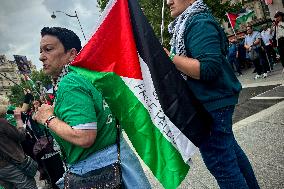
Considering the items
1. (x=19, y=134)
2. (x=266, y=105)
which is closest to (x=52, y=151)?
(x=19, y=134)

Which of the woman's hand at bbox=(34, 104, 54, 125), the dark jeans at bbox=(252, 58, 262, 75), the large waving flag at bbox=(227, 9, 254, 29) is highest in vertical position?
the woman's hand at bbox=(34, 104, 54, 125)

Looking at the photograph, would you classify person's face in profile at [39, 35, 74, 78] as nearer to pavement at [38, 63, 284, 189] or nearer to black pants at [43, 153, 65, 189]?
pavement at [38, 63, 284, 189]

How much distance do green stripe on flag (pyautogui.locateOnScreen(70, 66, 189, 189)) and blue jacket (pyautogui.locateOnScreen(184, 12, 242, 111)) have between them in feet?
1.36

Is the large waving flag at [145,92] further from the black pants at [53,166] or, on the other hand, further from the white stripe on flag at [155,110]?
the black pants at [53,166]

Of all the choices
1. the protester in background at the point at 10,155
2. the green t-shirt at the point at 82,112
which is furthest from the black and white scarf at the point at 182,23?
the protester in background at the point at 10,155

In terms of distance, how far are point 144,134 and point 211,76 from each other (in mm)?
583

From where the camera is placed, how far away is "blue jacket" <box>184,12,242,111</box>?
2.21 meters

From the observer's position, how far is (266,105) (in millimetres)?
6566

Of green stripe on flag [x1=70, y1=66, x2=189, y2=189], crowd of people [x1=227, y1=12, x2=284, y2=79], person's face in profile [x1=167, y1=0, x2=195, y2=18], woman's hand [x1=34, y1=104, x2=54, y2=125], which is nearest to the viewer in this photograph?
woman's hand [x1=34, y1=104, x2=54, y2=125]

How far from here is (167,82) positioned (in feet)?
7.33

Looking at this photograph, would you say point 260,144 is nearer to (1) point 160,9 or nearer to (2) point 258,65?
(2) point 258,65

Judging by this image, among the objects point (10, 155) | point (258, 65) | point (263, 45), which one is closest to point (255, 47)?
point (263, 45)

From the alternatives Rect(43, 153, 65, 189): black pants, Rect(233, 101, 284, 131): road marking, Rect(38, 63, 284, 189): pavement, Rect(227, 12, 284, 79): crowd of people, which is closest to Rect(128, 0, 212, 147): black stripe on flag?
Rect(38, 63, 284, 189): pavement

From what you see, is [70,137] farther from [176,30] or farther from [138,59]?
[176,30]
